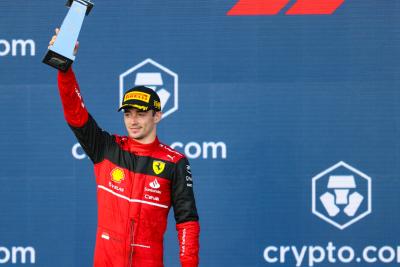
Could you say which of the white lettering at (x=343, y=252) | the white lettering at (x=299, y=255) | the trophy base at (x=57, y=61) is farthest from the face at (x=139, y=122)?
the white lettering at (x=343, y=252)

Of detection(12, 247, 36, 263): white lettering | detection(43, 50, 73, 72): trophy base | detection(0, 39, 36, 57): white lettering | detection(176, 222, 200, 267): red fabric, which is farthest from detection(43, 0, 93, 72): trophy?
→ detection(12, 247, 36, 263): white lettering

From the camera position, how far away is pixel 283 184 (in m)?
3.76

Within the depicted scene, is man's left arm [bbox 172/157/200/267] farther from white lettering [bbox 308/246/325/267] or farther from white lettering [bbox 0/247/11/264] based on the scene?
white lettering [bbox 0/247/11/264]

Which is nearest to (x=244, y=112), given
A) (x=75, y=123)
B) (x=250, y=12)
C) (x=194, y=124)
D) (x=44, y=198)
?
(x=194, y=124)

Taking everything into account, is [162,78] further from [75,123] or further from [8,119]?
[75,123]

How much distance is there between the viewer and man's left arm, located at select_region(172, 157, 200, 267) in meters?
2.54

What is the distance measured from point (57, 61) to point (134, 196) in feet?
1.84

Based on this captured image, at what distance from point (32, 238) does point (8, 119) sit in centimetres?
66

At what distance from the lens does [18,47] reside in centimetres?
382

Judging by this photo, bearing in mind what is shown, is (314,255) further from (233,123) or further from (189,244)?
(189,244)

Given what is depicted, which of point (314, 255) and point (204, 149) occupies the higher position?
point (204, 149)

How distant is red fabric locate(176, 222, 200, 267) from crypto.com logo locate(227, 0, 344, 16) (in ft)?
5.10

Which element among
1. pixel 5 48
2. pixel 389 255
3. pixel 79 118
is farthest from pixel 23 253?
pixel 389 255

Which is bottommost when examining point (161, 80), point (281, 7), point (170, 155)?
point (170, 155)
